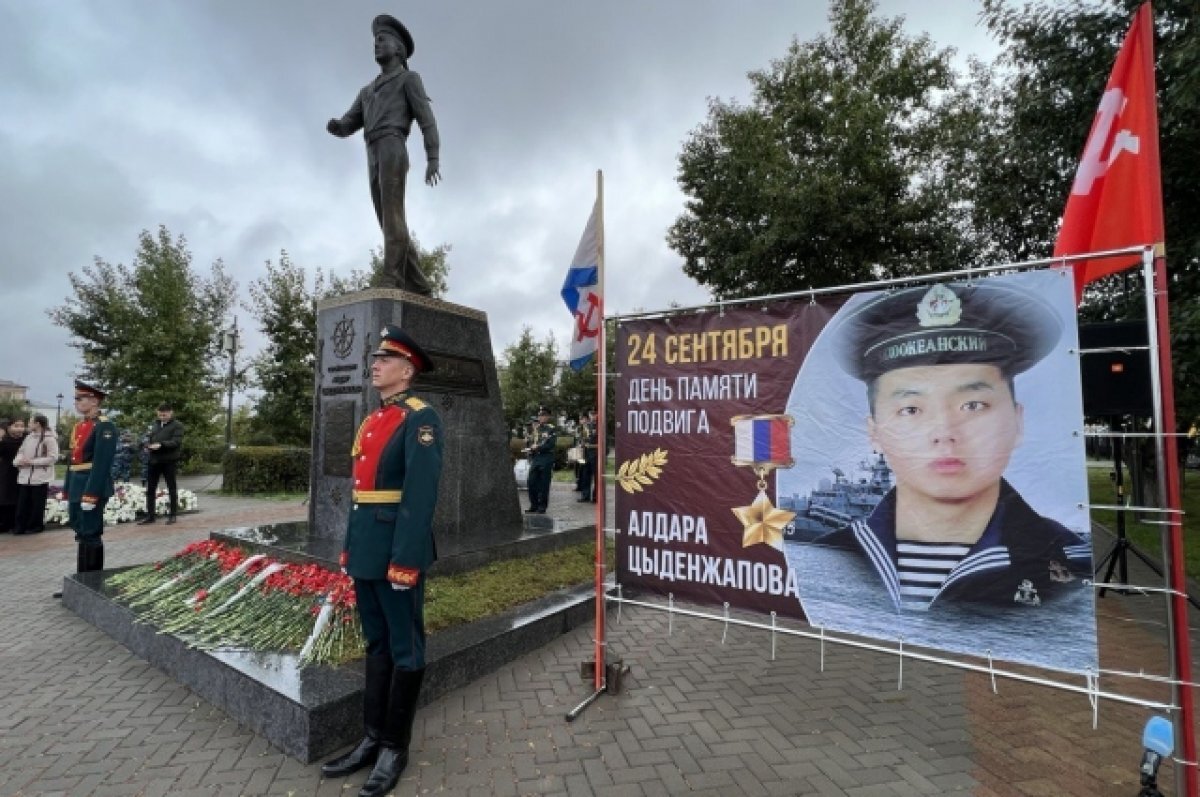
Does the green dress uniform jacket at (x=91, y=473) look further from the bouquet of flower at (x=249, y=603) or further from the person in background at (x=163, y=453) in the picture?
the person in background at (x=163, y=453)

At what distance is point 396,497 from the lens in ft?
10.0

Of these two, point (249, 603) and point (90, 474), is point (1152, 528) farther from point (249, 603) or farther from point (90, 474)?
point (90, 474)

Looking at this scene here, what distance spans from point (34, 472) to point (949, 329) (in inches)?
512

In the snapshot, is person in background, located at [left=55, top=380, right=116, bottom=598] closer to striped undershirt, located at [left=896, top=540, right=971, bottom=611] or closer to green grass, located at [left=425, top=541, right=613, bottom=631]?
green grass, located at [left=425, top=541, right=613, bottom=631]

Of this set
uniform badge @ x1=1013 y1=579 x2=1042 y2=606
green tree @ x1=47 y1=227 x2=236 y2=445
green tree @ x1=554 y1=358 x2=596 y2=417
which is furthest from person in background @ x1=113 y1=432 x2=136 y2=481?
green tree @ x1=554 y1=358 x2=596 y2=417

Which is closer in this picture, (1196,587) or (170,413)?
(1196,587)

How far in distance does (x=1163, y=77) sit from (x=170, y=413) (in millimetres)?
14706

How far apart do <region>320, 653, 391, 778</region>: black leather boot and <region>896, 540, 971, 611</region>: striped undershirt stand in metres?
2.65

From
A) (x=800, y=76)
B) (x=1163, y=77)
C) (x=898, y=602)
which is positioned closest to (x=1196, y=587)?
(x=1163, y=77)

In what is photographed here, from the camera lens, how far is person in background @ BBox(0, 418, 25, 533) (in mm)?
9984

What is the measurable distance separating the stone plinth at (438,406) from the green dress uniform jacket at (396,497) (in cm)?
268

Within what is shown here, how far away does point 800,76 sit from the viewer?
15.9 meters

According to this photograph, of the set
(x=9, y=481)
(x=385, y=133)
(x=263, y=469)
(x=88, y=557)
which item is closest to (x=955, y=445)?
(x=385, y=133)

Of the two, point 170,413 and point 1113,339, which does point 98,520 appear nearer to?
point 170,413
